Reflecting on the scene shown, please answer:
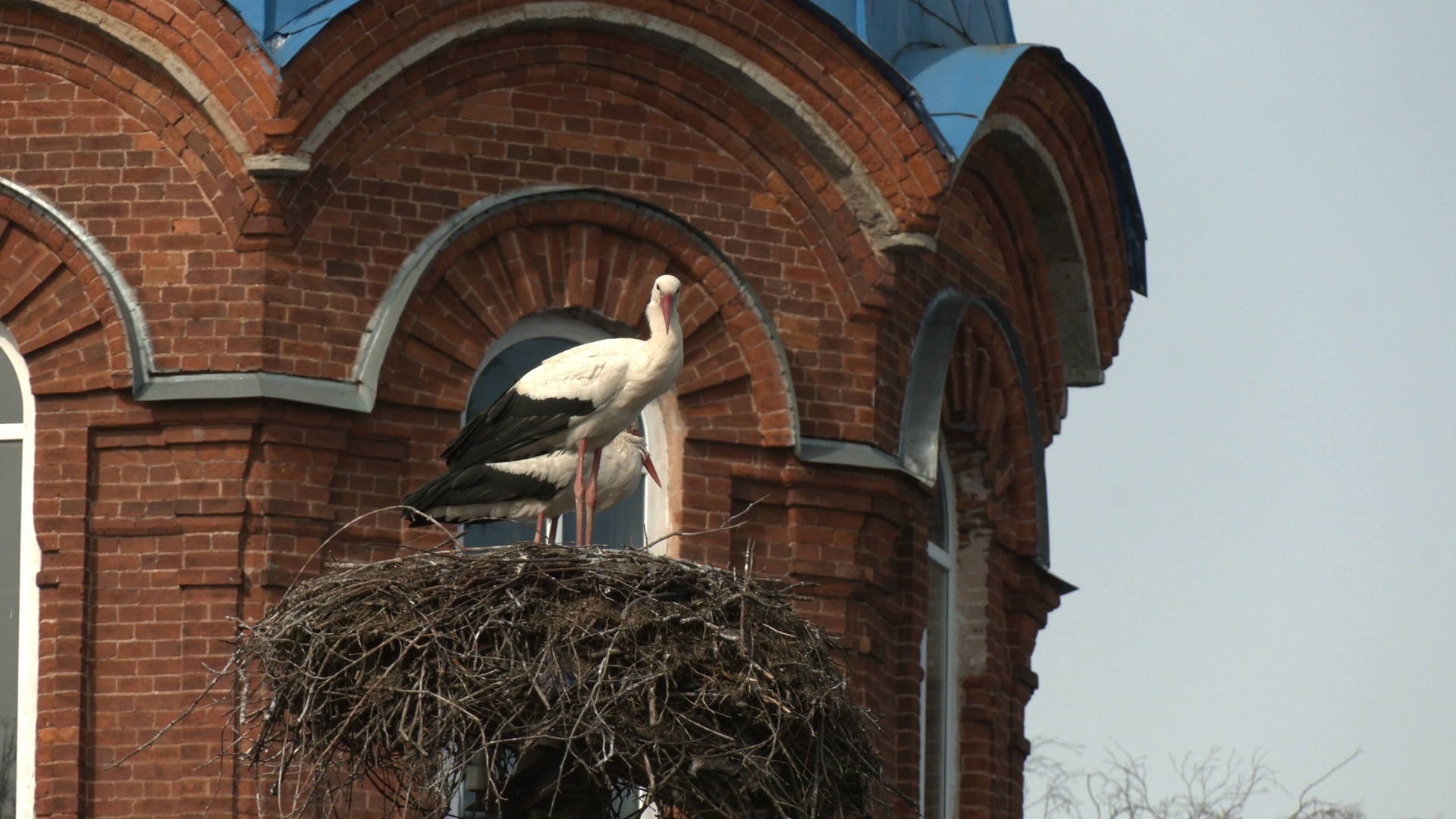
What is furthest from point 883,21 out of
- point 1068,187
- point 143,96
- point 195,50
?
point 143,96

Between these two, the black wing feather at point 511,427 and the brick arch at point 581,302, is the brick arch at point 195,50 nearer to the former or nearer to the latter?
the brick arch at point 581,302

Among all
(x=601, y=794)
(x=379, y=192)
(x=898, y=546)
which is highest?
(x=379, y=192)

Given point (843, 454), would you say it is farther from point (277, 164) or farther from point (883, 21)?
point (277, 164)

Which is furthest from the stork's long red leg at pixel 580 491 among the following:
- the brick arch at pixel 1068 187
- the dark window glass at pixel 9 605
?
the brick arch at pixel 1068 187

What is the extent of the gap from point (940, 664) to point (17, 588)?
210 inches

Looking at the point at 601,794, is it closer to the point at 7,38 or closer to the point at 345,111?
the point at 345,111

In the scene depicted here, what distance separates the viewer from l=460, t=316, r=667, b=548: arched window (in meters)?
18.7

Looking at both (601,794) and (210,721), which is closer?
(601,794)

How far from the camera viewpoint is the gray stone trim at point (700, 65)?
18266 millimetres

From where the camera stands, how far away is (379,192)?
1834 cm

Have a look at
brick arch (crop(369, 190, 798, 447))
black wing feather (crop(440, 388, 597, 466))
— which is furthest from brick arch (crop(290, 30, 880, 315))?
black wing feather (crop(440, 388, 597, 466))

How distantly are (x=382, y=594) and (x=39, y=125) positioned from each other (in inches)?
157

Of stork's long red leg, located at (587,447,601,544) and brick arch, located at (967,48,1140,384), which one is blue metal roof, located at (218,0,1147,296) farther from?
stork's long red leg, located at (587,447,601,544)

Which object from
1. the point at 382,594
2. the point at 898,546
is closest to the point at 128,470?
the point at 382,594
